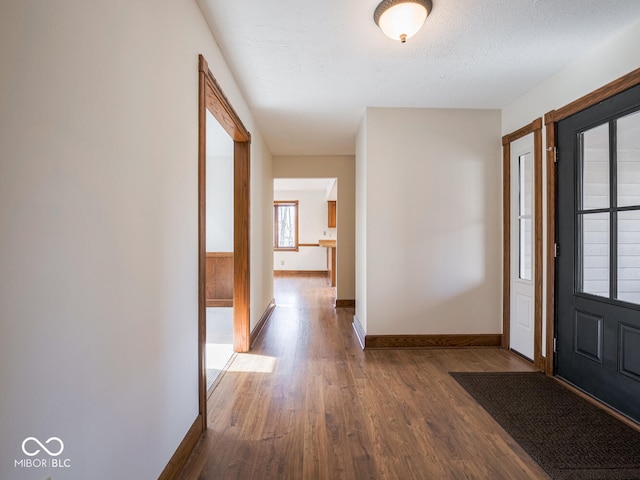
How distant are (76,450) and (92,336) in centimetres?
30

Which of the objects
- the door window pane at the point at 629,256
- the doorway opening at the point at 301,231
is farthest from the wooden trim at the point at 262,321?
the doorway opening at the point at 301,231

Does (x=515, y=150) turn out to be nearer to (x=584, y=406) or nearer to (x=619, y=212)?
(x=619, y=212)

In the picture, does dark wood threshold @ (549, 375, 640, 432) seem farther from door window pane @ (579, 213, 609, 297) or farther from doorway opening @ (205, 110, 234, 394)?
doorway opening @ (205, 110, 234, 394)

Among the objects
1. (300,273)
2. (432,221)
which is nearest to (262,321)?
(432,221)

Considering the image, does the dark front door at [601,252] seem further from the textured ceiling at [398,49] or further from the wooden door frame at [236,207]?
the wooden door frame at [236,207]

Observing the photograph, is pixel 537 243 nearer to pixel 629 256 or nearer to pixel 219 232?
pixel 629 256

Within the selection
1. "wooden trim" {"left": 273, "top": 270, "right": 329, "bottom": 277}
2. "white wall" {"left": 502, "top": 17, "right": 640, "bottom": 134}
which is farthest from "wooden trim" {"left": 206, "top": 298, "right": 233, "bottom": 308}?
"white wall" {"left": 502, "top": 17, "right": 640, "bottom": 134}

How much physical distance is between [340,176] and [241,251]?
2.59 metres

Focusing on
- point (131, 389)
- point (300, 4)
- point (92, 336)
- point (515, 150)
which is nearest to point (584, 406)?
point (515, 150)

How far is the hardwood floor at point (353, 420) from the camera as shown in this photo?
169 cm

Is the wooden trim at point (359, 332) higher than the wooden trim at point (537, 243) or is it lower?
lower

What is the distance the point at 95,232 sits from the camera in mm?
1016

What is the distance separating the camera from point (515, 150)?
131 inches

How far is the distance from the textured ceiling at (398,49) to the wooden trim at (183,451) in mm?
2318
